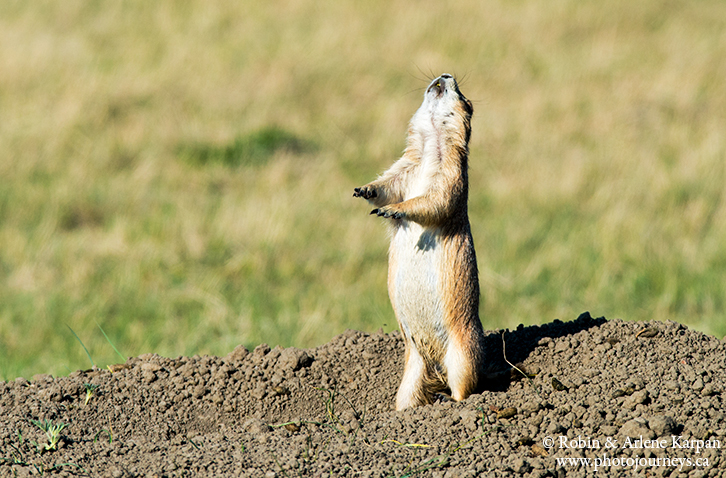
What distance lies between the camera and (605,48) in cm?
1512

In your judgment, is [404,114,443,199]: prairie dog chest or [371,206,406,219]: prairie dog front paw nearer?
[371,206,406,219]: prairie dog front paw

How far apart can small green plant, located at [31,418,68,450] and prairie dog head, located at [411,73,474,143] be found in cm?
235

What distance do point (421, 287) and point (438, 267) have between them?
5.3 inches

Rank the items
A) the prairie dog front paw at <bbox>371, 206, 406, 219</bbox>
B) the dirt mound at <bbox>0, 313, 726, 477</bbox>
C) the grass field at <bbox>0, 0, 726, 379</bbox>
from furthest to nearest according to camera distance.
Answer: the grass field at <bbox>0, 0, 726, 379</bbox>, the prairie dog front paw at <bbox>371, 206, 406, 219</bbox>, the dirt mound at <bbox>0, 313, 726, 477</bbox>

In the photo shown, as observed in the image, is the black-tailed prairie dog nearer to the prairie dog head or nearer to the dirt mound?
the prairie dog head

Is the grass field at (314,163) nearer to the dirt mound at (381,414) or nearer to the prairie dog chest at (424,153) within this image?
the dirt mound at (381,414)

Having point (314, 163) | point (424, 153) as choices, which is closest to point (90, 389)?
point (424, 153)

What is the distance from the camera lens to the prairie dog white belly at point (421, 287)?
162 inches

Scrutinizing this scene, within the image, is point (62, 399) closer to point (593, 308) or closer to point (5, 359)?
point (5, 359)

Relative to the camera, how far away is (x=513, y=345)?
4.69 metres

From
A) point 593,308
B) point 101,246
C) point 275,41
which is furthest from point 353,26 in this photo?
point 593,308

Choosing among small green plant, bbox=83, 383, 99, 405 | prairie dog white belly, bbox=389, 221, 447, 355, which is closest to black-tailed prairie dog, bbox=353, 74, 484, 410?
prairie dog white belly, bbox=389, 221, 447, 355

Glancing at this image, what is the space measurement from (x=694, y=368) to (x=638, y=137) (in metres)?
8.62

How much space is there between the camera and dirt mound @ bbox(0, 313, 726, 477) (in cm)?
340
